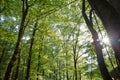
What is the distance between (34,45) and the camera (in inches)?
736

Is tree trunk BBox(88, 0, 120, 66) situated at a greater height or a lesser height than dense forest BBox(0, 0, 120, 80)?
lesser

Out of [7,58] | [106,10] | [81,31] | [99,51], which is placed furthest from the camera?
[7,58]

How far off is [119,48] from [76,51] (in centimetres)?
2229

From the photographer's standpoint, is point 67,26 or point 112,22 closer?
point 112,22

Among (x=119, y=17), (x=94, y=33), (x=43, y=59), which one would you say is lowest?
(x=119, y=17)

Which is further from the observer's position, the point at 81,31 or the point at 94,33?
the point at 81,31

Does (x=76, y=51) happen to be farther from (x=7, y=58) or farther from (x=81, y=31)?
(x=7, y=58)

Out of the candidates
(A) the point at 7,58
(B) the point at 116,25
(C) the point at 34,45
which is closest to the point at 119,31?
(B) the point at 116,25

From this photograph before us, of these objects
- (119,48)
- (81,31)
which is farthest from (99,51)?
(81,31)

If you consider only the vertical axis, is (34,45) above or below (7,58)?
below

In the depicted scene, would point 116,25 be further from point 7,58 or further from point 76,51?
point 7,58

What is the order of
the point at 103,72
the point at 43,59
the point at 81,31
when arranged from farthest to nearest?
the point at 81,31, the point at 43,59, the point at 103,72

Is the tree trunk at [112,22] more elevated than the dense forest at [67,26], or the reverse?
the dense forest at [67,26]

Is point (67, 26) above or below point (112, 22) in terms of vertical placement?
above
